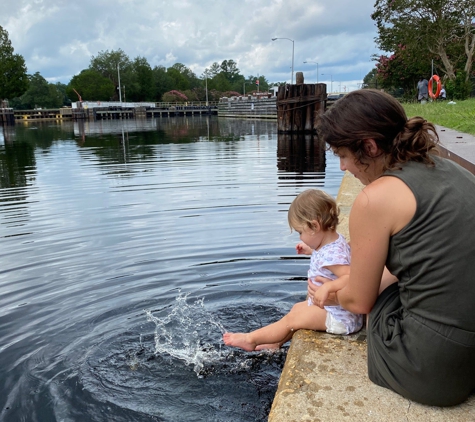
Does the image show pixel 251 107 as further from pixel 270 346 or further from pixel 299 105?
pixel 270 346

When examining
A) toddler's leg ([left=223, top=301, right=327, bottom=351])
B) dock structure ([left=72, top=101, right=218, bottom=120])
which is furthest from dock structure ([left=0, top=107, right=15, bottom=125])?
toddler's leg ([left=223, top=301, right=327, bottom=351])

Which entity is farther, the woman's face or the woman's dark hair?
the woman's face

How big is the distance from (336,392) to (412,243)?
80 centimetres

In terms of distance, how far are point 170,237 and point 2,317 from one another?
278 cm

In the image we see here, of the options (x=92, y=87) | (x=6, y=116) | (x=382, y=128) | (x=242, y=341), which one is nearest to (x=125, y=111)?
(x=6, y=116)

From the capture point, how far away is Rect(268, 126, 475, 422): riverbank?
2.14 metres

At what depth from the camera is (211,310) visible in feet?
15.7

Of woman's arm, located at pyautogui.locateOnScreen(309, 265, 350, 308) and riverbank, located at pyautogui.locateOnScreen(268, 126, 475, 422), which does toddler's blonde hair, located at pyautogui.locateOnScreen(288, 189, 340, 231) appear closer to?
woman's arm, located at pyautogui.locateOnScreen(309, 265, 350, 308)

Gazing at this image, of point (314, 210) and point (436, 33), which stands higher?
point (436, 33)

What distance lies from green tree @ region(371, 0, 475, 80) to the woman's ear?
25741mm

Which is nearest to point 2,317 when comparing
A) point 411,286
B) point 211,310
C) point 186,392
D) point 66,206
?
point 211,310

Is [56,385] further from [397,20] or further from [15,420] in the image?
[397,20]

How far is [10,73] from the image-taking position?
227 ft

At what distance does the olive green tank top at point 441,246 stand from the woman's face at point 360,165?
212 mm
